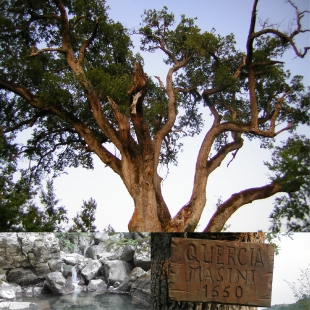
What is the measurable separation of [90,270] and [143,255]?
0.39m

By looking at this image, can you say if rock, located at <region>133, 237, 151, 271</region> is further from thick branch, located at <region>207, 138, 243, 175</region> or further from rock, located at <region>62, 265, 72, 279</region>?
thick branch, located at <region>207, 138, 243, 175</region>

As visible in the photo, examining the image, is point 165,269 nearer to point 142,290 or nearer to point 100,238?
point 142,290

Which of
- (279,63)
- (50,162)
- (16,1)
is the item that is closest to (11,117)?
(50,162)

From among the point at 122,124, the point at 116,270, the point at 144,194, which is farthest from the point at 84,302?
the point at 122,124

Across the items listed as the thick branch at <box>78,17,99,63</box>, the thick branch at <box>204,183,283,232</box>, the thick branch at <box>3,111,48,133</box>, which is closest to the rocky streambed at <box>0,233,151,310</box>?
the thick branch at <box>204,183,283,232</box>

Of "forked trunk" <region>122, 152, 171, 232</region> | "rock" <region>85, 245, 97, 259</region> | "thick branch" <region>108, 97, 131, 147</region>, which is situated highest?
"thick branch" <region>108, 97, 131, 147</region>

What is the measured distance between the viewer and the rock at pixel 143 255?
2.73 m

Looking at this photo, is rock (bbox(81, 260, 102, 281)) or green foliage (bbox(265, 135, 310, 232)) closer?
rock (bbox(81, 260, 102, 281))

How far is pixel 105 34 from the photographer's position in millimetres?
4035

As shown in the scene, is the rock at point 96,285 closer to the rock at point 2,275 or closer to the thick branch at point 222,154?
the rock at point 2,275

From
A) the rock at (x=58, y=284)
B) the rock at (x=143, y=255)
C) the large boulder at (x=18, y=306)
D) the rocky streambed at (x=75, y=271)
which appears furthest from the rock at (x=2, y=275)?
the rock at (x=143, y=255)

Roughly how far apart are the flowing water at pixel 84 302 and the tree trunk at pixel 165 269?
0.20 m

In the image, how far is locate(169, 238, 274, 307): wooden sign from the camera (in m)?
2.60

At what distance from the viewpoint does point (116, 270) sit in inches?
111
